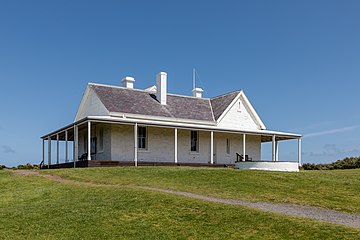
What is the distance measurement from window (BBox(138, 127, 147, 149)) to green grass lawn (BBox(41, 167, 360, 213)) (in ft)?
23.3

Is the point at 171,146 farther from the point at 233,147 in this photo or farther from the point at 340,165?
the point at 340,165

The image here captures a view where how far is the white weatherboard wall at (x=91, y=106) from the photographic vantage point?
30.7 m

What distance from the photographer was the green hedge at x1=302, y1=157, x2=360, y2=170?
37969 millimetres

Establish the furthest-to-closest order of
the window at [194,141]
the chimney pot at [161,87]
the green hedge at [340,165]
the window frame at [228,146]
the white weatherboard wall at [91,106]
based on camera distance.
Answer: the green hedge at [340,165] → the window frame at [228,146] → the chimney pot at [161,87] → the window at [194,141] → the white weatherboard wall at [91,106]

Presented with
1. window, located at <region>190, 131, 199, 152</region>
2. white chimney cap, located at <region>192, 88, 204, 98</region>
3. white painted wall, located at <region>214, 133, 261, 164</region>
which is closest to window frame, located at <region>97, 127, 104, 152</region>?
window, located at <region>190, 131, 199, 152</region>

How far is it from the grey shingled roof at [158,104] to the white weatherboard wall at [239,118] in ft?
2.05

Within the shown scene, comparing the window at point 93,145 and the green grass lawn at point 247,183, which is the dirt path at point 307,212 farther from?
the window at point 93,145

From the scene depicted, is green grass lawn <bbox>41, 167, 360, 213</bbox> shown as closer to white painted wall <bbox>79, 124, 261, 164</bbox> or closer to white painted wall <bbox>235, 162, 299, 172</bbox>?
white painted wall <bbox>235, 162, 299, 172</bbox>

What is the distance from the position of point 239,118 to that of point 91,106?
1193 centimetres

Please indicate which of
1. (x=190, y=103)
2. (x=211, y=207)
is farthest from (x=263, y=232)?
(x=190, y=103)

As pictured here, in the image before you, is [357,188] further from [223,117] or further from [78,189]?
[223,117]

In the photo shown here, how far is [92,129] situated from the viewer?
31531 mm

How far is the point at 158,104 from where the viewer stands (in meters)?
33.5

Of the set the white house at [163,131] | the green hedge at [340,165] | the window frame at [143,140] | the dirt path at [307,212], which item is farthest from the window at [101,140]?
the green hedge at [340,165]
